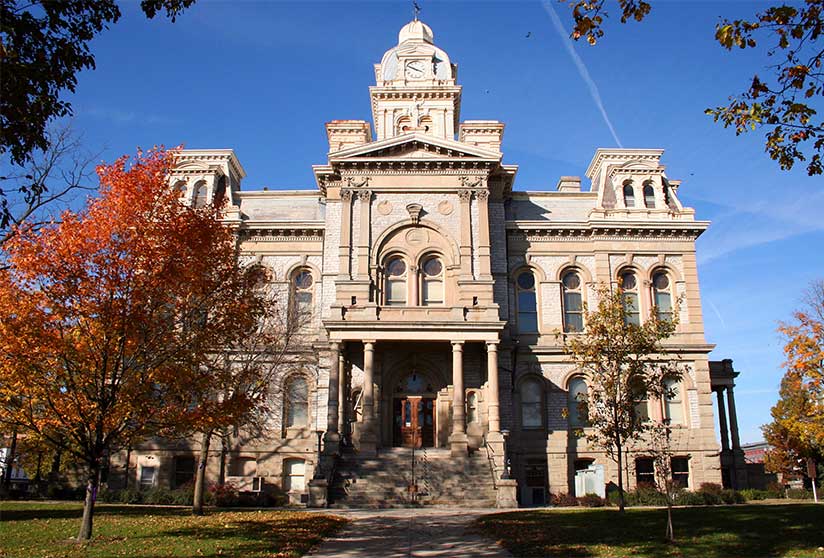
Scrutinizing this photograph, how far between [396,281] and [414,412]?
20.5ft

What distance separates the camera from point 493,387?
31078mm

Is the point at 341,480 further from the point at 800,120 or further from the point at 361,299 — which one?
the point at 800,120

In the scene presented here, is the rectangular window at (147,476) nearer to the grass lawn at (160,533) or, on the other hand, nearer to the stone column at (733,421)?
the grass lawn at (160,533)

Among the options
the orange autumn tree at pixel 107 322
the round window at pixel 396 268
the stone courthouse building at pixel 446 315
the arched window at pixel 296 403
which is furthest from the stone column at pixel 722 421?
the orange autumn tree at pixel 107 322

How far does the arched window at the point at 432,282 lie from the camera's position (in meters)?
34.2

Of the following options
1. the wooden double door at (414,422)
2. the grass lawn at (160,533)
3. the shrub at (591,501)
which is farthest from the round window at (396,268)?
the grass lawn at (160,533)

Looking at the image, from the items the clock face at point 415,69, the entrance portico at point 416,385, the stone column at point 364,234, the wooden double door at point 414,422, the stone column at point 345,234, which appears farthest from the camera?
the clock face at point 415,69

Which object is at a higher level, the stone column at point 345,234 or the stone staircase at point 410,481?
the stone column at point 345,234

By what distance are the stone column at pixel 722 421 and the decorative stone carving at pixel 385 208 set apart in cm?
2040

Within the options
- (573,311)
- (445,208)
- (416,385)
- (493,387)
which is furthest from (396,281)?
(573,311)

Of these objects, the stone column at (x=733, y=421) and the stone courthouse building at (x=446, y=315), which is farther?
the stone column at (x=733, y=421)

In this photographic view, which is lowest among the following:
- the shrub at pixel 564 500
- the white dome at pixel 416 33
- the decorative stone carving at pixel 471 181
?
the shrub at pixel 564 500

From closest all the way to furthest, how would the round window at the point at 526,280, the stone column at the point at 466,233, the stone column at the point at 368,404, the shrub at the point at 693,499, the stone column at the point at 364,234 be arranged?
1. the shrub at the point at 693,499
2. the stone column at the point at 368,404
3. the stone column at the point at 466,233
4. the stone column at the point at 364,234
5. the round window at the point at 526,280

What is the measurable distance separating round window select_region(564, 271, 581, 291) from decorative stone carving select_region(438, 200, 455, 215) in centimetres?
747
